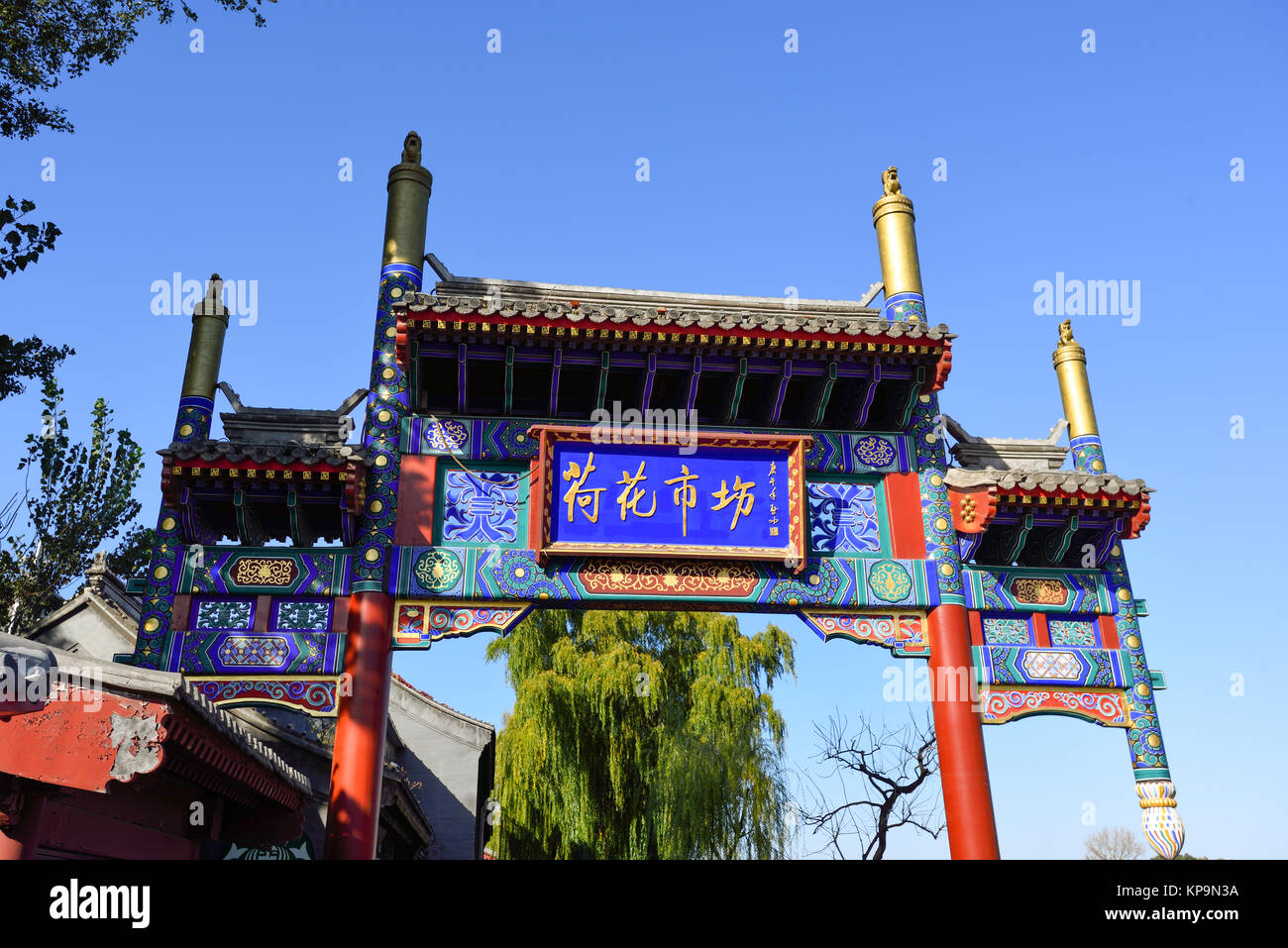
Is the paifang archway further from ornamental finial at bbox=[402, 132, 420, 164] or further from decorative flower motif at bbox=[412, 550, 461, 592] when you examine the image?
ornamental finial at bbox=[402, 132, 420, 164]

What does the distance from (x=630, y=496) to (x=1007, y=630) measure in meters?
3.48

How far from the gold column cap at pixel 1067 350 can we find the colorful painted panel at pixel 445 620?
599 centimetres

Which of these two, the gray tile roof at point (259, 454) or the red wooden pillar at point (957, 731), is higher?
the gray tile roof at point (259, 454)

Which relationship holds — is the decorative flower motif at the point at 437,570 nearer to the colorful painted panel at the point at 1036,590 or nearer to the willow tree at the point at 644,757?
the colorful painted panel at the point at 1036,590

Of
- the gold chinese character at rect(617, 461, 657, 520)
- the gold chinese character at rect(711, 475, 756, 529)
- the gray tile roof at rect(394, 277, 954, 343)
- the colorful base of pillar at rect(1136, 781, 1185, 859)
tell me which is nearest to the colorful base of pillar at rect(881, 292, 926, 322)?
the gray tile roof at rect(394, 277, 954, 343)

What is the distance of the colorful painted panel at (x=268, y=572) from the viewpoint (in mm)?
8531

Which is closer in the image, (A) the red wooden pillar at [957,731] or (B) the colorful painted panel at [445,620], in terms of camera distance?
(A) the red wooden pillar at [957,731]

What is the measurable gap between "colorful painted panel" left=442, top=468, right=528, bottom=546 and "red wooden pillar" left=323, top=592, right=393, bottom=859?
871 mm

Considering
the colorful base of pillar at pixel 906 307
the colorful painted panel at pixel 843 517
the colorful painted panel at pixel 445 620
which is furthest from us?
the colorful base of pillar at pixel 906 307

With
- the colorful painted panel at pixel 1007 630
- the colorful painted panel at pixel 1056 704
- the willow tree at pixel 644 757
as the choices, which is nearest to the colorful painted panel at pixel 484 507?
the colorful painted panel at pixel 1007 630

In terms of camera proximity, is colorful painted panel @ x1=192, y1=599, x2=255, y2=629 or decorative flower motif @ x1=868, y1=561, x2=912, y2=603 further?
decorative flower motif @ x1=868, y1=561, x2=912, y2=603

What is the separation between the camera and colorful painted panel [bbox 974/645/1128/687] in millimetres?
8812

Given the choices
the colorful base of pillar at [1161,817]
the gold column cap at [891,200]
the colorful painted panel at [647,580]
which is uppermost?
the gold column cap at [891,200]
